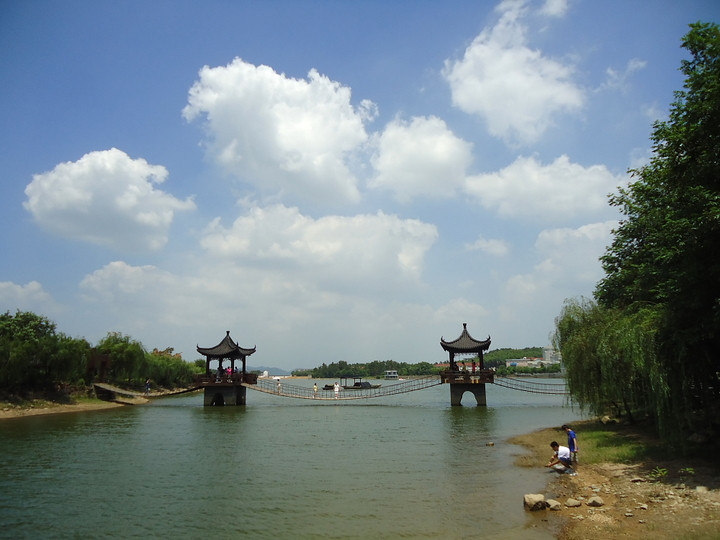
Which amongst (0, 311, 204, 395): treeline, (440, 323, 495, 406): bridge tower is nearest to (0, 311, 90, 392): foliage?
(0, 311, 204, 395): treeline

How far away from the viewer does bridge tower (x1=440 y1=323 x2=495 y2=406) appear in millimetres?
35719

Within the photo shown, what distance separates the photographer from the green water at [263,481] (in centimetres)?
1040

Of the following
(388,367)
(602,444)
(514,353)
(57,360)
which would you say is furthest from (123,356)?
(514,353)

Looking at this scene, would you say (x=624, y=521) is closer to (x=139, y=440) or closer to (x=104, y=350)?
(x=139, y=440)

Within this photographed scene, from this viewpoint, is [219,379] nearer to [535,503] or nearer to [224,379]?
[224,379]

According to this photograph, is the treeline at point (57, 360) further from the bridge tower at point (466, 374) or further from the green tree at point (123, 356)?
the bridge tower at point (466, 374)

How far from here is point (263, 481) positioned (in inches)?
567

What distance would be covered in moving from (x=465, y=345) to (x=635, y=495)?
1027 inches

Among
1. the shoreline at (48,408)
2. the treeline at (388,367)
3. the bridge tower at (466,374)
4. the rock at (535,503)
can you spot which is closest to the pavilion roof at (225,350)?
the shoreline at (48,408)

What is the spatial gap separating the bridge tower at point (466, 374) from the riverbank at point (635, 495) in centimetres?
1977

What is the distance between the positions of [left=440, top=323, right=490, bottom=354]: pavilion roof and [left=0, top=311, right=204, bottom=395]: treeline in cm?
2791

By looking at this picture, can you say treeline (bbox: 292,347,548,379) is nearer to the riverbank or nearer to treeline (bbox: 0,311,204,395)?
treeline (bbox: 0,311,204,395)

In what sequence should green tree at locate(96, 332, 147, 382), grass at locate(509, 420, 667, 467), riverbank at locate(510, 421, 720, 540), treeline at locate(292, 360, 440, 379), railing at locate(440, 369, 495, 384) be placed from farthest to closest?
treeline at locate(292, 360, 440, 379), green tree at locate(96, 332, 147, 382), railing at locate(440, 369, 495, 384), grass at locate(509, 420, 667, 467), riverbank at locate(510, 421, 720, 540)

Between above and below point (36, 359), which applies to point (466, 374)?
below
